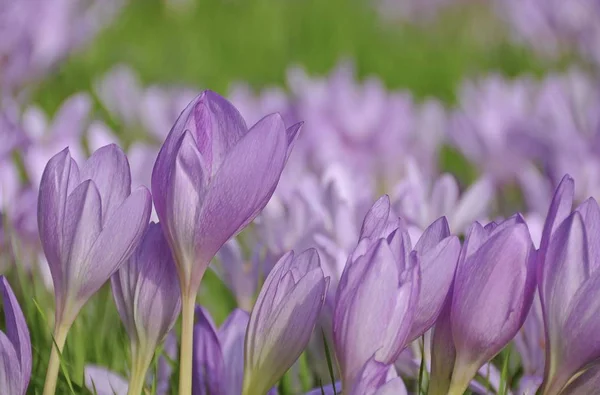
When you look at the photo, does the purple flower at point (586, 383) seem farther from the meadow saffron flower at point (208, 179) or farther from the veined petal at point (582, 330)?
the meadow saffron flower at point (208, 179)

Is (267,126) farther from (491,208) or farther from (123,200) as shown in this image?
(491,208)

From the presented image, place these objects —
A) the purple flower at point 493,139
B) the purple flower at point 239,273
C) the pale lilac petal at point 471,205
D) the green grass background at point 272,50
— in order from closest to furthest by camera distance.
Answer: the purple flower at point 239,273, the pale lilac petal at point 471,205, the purple flower at point 493,139, the green grass background at point 272,50

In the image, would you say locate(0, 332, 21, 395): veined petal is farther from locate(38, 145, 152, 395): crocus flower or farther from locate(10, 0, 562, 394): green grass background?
locate(10, 0, 562, 394): green grass background

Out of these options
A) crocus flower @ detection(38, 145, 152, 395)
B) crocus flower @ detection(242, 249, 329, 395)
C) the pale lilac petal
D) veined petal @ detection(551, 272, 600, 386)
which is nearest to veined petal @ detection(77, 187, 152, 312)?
crocus flower @ detection(38, 145, 152, 395)

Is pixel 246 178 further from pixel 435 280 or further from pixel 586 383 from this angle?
pixel 586 383

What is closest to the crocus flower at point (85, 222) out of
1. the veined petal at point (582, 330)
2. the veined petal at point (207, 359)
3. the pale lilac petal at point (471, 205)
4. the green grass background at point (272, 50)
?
the veined petal at point (207, 359)

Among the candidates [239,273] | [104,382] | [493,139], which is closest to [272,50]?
[493,139]
